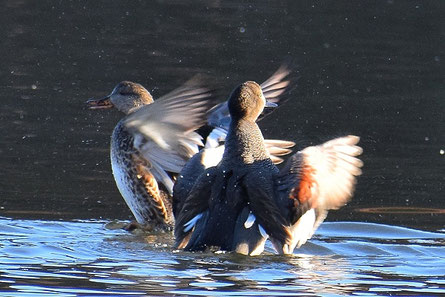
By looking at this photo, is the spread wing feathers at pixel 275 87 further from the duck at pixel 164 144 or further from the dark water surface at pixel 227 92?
the dark water surface at pixel 227 92

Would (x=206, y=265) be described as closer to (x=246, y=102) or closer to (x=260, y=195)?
(x=260, y=195)

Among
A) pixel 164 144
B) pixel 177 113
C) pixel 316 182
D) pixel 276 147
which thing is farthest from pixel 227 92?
pixel 316 182

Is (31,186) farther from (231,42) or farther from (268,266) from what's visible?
(231,42)

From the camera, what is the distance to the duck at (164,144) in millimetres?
7887

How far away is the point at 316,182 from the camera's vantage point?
7.02m

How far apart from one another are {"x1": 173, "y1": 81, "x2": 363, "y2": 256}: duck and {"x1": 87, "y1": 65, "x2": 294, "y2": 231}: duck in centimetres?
55

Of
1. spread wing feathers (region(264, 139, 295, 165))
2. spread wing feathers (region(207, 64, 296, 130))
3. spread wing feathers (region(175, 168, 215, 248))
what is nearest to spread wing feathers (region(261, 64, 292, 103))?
spread wing feathers (region(207, 64, 296, 130))

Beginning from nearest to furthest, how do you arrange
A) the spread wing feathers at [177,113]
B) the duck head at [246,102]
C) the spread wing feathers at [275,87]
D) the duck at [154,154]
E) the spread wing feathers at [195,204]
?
the spread wing feathers at [195,204], the duck head at [246,102], the spread wing feathers at [177,113], the duck at [154,154], the spread wing feathers at [275,87]

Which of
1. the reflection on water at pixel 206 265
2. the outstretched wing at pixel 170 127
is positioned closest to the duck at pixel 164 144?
the outstretched wing at pixel 170 127

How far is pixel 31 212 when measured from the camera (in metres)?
8.53

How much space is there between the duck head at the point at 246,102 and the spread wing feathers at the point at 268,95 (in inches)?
27.3

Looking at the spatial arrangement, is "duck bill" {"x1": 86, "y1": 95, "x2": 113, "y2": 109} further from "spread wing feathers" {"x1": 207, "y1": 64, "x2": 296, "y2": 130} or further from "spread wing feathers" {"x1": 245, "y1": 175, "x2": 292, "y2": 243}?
"spread wing feathers" {"x1": 245, "y1": 175, "x2": 292, "y2": 243}

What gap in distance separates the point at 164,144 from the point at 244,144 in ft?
3.65

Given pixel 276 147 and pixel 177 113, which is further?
pixel 276 147
